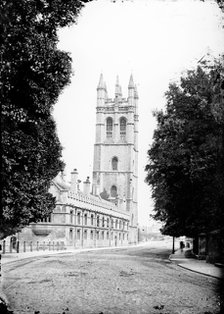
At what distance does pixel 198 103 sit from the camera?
62.8 ft

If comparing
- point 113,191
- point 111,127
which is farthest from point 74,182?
point 111,127

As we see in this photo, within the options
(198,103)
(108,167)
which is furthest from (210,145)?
(108,167)

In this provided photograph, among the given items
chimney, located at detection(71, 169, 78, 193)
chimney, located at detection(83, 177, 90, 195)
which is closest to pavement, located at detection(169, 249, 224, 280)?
chimney, located at detection(71, 169, 78, 193)

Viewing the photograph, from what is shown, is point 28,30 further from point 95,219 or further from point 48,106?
point 95,219

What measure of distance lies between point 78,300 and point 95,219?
5228 centimetres

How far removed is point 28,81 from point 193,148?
40.2 feet

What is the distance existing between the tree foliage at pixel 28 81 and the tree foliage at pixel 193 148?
24.9 ft

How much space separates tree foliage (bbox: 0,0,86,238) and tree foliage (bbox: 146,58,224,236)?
24.9ft

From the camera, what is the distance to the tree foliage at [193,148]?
17.5m

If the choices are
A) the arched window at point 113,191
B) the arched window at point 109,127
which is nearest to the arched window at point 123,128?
the arched window at point 109,127

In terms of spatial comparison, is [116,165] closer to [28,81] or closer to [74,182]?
[74,182]

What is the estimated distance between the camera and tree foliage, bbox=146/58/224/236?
17.5 meters

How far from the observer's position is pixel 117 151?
9356 centimetres

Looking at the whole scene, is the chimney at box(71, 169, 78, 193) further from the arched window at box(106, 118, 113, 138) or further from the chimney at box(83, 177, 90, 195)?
the arched window at box(106, 118, 113, 138)
